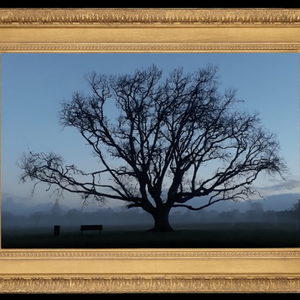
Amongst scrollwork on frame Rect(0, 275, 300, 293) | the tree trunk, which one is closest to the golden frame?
scrollwork on frame Rect(0, 275, 300, 293)

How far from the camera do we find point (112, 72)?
4062mm

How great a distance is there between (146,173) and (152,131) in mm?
424

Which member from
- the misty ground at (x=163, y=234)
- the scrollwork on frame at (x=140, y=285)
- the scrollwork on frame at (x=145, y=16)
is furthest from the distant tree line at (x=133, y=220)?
the scrollwork on frame at (x=145, y=16)

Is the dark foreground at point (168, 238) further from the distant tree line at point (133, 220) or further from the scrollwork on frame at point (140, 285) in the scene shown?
the scrollwork on frame at point (140, 285)

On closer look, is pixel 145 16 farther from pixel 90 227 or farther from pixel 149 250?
pixel 149 250

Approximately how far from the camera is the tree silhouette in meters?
4.03

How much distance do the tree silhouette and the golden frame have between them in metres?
0.34

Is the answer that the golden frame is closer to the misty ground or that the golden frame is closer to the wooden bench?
the misty ground

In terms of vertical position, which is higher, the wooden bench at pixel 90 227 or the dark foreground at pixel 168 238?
the wooden bench at pixel 90 227

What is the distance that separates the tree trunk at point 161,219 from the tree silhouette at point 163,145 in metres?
0.01

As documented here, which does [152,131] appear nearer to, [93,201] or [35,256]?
[93,201]

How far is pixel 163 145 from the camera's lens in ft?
13.3

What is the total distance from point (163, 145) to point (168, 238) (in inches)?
36.1

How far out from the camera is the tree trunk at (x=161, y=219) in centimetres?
398
